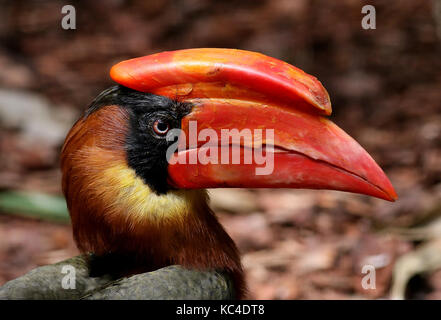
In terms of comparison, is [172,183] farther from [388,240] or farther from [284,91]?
[388,240]

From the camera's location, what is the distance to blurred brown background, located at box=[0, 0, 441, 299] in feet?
14.5

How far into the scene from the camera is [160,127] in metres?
2.88

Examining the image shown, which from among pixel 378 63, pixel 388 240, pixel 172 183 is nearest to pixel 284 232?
pixel 388 240

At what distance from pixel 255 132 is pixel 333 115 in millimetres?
3724

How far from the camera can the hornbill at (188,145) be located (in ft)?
9.16

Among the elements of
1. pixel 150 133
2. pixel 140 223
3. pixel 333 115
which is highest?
pixel 333 115
